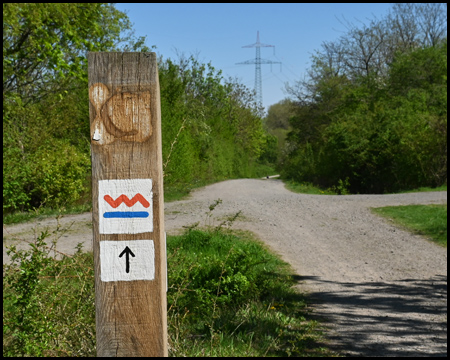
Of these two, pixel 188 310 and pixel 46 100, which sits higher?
pixel 46 100

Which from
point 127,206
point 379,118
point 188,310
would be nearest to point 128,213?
point 127,206

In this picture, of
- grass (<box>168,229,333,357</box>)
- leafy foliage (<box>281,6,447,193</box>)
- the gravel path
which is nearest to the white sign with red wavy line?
grass (<box>168,229,333,357</box>)

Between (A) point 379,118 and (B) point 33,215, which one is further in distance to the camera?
(A) point 379,118

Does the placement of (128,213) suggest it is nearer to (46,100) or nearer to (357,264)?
(357,264)

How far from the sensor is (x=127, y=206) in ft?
5.87

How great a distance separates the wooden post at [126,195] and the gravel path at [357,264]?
114 inches

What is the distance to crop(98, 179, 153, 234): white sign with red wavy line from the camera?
179 cm

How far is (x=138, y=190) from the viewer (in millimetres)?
1791

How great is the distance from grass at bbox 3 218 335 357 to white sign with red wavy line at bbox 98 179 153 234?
1.77 metres

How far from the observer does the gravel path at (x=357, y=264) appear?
4.88m

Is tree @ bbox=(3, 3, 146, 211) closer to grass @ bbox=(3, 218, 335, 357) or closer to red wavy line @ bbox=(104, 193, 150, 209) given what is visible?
grass @ bbox=(3, 218, 335, 357)

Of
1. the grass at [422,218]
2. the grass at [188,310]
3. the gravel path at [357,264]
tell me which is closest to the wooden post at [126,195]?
the grass at [188,310]

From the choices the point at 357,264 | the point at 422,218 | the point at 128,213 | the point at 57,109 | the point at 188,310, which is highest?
the point at 57,109

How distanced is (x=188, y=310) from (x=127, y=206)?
2127 mm
